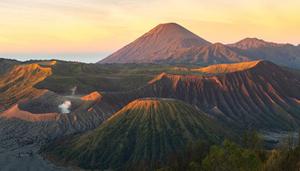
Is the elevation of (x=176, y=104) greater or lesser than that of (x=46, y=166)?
greater

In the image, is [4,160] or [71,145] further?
[71,145]

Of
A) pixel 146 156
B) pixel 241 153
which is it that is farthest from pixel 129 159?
pixel 241 153

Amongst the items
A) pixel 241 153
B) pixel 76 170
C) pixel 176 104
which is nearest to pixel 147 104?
pixel 176 104

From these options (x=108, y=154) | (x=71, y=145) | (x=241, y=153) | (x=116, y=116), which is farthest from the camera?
(x=116, y=116)

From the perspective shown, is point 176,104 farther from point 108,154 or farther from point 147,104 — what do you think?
point 108,154

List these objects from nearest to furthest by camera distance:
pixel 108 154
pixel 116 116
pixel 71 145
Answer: pixel 108 154
pixel 71 145
pixel 116 116

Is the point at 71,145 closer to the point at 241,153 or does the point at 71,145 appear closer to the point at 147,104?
the point at 147,104
